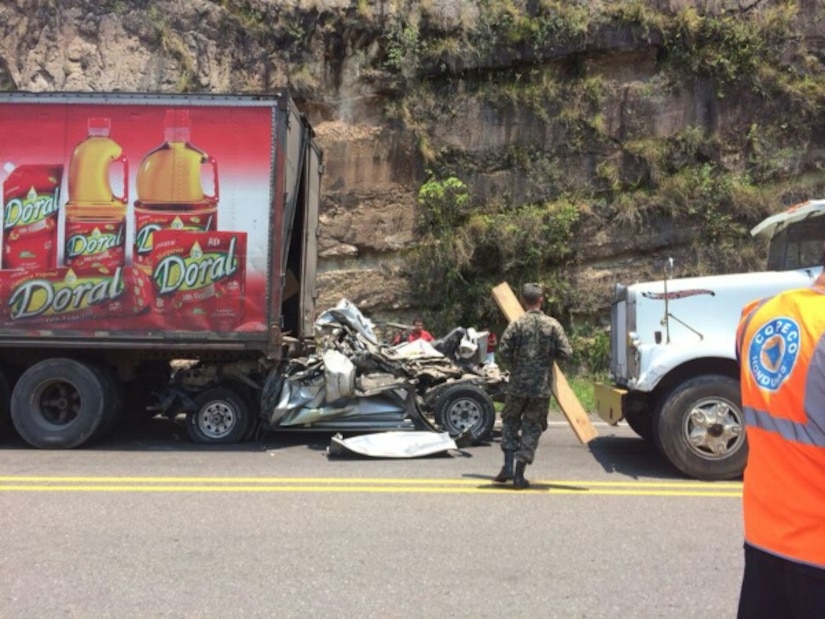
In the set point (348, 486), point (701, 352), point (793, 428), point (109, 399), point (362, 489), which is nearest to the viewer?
point (793, 428)

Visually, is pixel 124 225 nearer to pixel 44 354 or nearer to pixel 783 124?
pixel 44 354

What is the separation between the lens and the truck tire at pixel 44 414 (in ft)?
25.6

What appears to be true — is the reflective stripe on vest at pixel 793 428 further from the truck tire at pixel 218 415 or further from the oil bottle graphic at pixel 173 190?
the truck tire at pixel 218 415

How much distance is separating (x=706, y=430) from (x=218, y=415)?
16.8ft

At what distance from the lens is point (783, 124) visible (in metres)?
15.7

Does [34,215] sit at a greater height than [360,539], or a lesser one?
greater

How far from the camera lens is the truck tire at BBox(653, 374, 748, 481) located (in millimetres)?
6426

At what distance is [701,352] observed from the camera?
655cm

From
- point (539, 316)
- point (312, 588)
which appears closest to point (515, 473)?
point (539, 316)

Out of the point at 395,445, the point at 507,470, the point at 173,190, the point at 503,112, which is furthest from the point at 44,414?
the point at 503,112

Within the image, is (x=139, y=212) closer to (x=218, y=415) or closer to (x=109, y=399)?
Answer: (x=109, y=399)

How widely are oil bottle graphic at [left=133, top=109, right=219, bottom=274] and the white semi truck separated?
463cm

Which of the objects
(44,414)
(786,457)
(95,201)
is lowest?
(44,414)

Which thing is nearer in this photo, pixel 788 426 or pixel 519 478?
pixel 788 426
